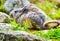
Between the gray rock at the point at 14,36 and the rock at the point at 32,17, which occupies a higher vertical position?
the gray rock at the point at 14,36

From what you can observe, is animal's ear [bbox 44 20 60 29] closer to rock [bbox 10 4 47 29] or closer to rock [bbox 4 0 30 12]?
rock [bbox 10 4 47 29]

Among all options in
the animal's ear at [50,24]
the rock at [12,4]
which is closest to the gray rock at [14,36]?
the animal's ear at [50,24]

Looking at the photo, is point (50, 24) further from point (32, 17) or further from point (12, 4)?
point (12, 4)

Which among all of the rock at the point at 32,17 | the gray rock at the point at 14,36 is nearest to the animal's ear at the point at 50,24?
the rock at the point at 32,17

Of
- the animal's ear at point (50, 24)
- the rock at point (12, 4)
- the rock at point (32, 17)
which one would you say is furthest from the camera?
the rock at point (12, 4)

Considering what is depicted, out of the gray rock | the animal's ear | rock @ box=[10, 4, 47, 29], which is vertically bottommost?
the animal's ear

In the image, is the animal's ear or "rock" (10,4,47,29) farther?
"rock" (10,4,47,29)

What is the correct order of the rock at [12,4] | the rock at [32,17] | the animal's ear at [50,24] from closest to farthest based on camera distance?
the animal's ear at [50,24] < the rock at [32,17] < the rock at [12,4]

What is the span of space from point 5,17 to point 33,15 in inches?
35.6

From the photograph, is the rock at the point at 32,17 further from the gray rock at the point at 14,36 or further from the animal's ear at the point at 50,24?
the gray rock at the point at 14,36

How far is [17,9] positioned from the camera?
27.7 ft

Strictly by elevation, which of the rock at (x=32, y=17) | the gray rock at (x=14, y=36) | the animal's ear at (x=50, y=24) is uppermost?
the gray rock at (x=14, y=36)

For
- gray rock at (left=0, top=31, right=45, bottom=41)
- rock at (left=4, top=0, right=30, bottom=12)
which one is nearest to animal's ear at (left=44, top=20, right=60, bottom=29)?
rock at (left=4, top=0, right=30, bottom=12)

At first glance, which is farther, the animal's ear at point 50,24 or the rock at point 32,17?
the rock at point 32,17
